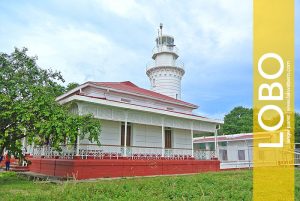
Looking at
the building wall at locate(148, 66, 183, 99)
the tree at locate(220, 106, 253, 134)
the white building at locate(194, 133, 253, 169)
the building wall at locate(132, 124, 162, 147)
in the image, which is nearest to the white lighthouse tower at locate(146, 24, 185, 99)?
the building wall at locate(148, 66, 183, 99)

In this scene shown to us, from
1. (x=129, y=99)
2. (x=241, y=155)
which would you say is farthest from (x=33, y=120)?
(x=241, y=155)

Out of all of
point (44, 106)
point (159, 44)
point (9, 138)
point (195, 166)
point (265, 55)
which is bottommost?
point (195, 166)

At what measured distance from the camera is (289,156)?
2658cm

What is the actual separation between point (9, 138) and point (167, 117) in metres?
9.80

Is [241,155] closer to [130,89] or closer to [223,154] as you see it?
[223,154]

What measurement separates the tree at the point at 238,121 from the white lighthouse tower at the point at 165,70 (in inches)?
706

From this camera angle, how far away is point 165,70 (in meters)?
33.3

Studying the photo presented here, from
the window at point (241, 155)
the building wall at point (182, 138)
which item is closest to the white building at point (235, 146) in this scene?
the window at point (241, 155)

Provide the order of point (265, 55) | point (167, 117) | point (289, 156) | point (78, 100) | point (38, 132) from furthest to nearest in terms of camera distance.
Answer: point (289, 156) → point (167, 117) → point (78, 100) → point (38, 132) → point (265, 55)

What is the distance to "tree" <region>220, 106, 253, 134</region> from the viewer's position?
153ft

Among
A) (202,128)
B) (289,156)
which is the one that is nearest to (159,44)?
(202,128)

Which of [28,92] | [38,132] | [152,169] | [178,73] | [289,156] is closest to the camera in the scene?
[38,132]

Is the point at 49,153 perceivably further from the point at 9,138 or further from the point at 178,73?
the point at 178,73

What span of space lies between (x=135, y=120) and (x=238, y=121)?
3441 centimetres
